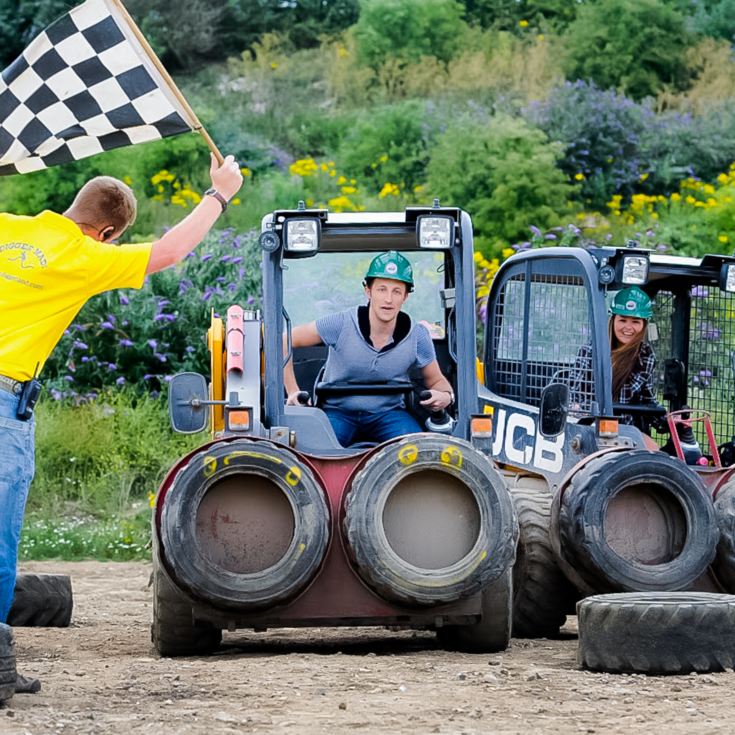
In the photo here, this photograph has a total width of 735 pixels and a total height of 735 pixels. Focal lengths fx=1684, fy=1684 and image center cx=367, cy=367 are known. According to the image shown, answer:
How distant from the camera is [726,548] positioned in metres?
7.86

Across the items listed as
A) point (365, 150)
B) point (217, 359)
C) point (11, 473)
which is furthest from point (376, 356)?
point (365, 150)

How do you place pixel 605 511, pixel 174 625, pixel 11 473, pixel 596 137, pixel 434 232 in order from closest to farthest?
pixel 11 473 → pixel 174 625 → pixel 605 511 → pixel 434 232 → pixel 596 137

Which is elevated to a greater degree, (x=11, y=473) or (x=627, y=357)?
(x=627, y=357)

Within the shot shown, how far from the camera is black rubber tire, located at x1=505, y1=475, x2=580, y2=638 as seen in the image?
8.27 metres

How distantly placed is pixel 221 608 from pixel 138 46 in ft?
7.76

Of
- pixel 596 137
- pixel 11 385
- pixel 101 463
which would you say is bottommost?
pixel 101 463

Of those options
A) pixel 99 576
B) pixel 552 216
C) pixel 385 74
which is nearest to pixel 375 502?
A: pixel 99 576

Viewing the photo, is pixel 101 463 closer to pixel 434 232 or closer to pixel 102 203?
pixel 434 232

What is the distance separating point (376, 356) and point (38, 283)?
2153 millimetres

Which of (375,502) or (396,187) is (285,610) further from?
(396,187)

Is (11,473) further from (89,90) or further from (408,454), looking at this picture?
(89,90)

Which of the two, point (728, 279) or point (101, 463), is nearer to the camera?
point (728, 279)

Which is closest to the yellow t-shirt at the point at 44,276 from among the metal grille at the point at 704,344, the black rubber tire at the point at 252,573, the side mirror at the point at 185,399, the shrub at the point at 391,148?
the black rubber tire at the point at 252,573

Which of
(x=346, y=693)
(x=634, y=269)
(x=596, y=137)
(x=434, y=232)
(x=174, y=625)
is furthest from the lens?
(x=596, y=137)
